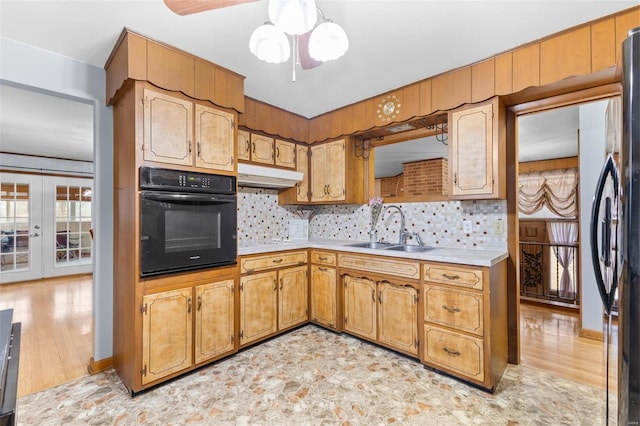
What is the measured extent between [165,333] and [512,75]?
3.16m

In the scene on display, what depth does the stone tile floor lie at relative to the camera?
5.80 feet

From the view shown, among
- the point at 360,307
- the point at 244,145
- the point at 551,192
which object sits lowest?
the point at 360,307

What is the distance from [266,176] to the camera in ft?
9.95

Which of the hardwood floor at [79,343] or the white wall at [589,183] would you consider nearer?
the hardwood floor at [79,343]

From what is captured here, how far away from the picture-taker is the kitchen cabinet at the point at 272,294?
265cm

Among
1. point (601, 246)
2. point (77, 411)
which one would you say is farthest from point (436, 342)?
point (77, 411)

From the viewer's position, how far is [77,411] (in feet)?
6.05

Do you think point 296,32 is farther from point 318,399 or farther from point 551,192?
point 551,192

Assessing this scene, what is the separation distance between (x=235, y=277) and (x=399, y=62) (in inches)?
88.1

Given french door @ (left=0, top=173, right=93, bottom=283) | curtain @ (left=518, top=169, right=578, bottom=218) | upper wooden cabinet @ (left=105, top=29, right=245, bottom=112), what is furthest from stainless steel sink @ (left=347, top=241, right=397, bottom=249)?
french door @ (left=0, top=173, right=93, bottom=283)

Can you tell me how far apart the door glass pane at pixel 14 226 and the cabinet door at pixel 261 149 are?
543 centimetres

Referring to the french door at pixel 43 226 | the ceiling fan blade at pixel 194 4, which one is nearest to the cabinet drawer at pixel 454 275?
the ceiling fan blade at pixel 194 4

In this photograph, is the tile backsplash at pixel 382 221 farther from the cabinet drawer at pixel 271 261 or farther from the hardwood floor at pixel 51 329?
the hardwood floor at pixel 51 329

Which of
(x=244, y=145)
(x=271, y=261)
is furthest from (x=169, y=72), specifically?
(x=271, y=261)
